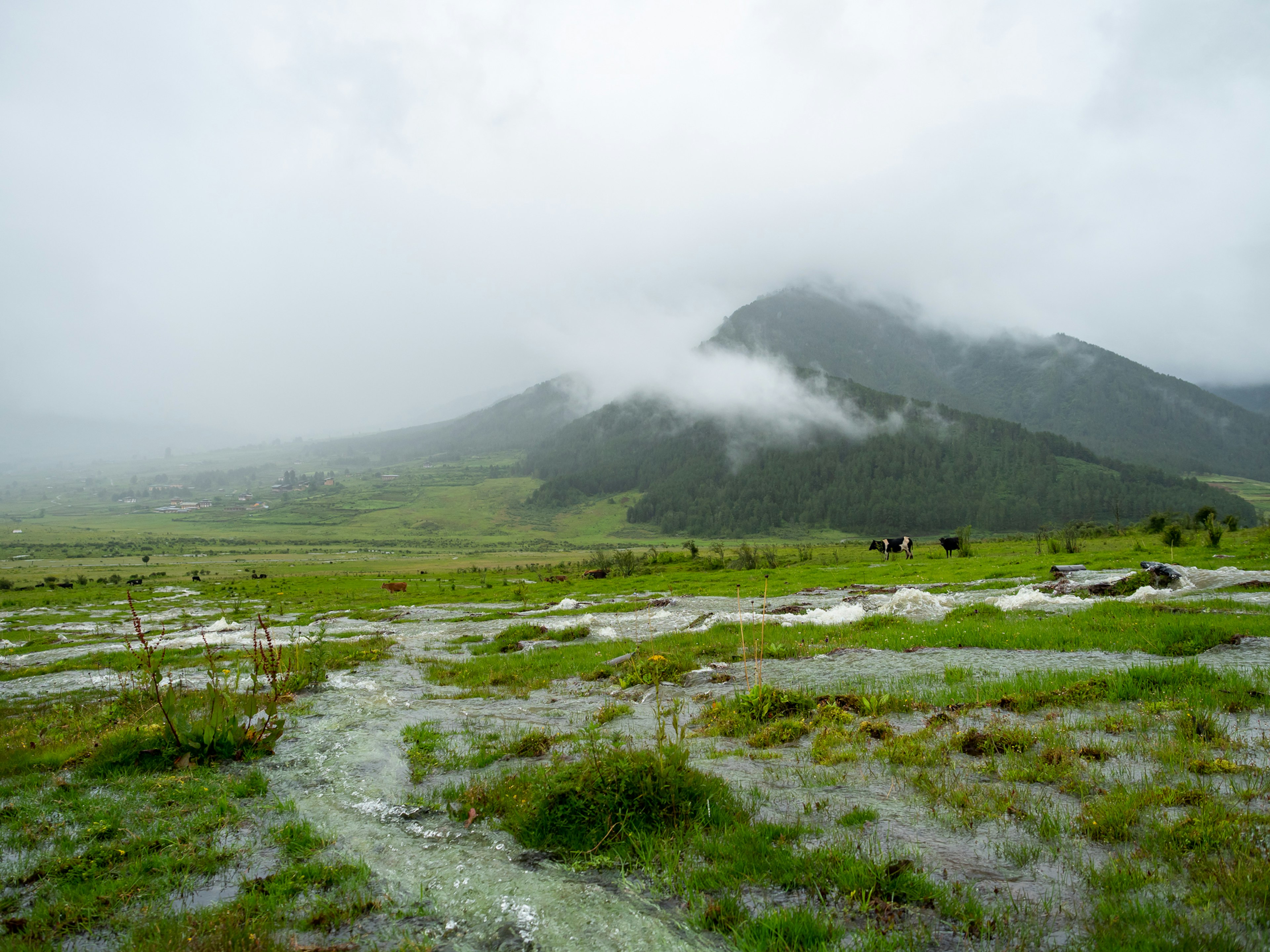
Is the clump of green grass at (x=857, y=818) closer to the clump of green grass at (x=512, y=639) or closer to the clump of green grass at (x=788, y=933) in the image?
the clump of green grass at (x=788, y=933)

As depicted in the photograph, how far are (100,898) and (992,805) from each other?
381 inches

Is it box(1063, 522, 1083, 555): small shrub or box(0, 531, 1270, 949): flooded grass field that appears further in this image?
box(1063, 522, 1083, 555): small shrub

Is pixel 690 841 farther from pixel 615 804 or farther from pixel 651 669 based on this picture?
pixel 651 669

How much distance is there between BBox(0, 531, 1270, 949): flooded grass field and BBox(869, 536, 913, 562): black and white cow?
2032 inches

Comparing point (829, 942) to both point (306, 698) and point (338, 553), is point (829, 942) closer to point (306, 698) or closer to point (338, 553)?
point (306, 698)

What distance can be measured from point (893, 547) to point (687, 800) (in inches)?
2885

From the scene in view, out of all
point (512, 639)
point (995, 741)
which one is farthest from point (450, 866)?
point (512, 639)

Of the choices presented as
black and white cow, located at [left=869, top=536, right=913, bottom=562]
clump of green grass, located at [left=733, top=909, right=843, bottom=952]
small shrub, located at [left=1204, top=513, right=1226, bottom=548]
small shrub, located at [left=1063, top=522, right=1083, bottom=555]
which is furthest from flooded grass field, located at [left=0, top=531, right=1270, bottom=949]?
black and white cow, located at [left=869, top=536, right=913, bottom=562]

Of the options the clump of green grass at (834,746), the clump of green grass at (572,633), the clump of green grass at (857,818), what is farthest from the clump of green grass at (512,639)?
the clump of green grass at (857,818)

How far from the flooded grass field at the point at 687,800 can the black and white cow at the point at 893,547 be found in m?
51.6

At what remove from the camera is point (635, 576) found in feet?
222

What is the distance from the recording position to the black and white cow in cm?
6881

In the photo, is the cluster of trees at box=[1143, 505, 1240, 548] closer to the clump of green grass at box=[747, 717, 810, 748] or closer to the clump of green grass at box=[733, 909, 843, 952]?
the clump of green grass at box=[747, 717, 810, 748]

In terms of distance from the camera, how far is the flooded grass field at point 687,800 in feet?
17.1
